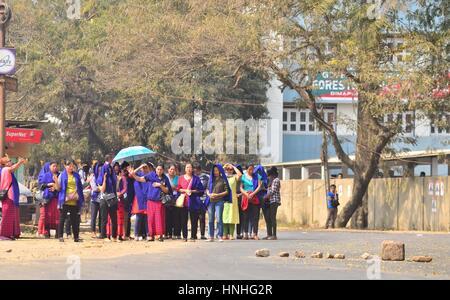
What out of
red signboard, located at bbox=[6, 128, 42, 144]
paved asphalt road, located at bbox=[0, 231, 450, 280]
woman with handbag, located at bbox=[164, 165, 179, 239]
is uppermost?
red signboard, located at bbox=[6, 128, 42, 144]

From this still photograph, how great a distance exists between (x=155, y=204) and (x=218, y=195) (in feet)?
4.42

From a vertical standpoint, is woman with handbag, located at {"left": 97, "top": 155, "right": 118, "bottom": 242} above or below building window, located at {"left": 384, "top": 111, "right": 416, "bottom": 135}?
below

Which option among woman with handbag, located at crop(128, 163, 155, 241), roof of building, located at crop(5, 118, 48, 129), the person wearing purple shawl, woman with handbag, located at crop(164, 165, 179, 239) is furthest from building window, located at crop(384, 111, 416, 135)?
the person wearing purple shawl

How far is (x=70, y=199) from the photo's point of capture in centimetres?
2373

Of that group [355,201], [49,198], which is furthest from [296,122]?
[49,198]

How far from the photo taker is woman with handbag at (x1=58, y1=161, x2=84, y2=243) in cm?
2364

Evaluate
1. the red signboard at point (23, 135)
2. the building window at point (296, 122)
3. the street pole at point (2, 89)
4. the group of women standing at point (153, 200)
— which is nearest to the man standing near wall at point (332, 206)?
the red signboard at point (23, 135)

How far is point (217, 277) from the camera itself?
14.4 metres

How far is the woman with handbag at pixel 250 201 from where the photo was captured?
85.1 feet

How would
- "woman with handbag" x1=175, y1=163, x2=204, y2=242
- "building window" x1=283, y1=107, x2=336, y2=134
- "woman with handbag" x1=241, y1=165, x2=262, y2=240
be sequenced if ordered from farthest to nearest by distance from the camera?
"building window" x1=283, y1=107, x2=336, y2=134 < "woman with handbag" x1=241, y1=165, x2=262, y2=240 < "woman with handbag" x1=175, y1=163, x2=204, y2=242

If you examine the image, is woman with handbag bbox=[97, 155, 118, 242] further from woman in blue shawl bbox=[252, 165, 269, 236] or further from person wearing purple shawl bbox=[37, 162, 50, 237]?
woman in blue shawl bbox=[252, 165, 269, 236]

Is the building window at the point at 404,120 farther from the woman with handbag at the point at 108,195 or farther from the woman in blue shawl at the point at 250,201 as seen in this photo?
the woman with handbag at the point at 108,195

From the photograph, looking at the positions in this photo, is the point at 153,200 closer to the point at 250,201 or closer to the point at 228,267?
the point at 250,201

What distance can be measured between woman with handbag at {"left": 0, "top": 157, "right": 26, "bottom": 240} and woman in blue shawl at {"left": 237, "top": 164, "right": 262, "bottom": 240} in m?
5.10
